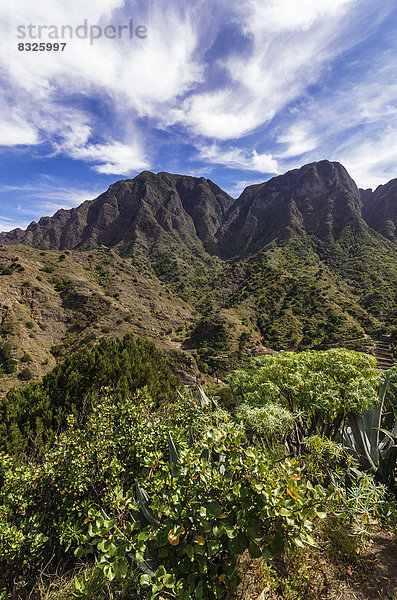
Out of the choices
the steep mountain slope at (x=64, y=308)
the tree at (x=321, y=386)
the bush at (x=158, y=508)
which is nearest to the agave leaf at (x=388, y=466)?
the tree at (x=321, y=386)

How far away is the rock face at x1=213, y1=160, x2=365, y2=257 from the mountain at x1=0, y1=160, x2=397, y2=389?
826mm

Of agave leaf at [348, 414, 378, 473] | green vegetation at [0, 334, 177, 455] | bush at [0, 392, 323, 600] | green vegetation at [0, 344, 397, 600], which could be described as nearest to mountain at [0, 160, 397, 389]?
green vegetation at [0, 334, 177, 455]

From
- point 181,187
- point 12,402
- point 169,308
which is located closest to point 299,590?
point 12,402

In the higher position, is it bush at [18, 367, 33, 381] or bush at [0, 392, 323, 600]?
bush at [0, 392, 323, 600]

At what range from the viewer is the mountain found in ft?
146

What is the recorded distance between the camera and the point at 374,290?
6159 centimetres

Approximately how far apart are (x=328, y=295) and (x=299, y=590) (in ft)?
218

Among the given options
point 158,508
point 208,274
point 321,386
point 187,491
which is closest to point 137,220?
point 208,274

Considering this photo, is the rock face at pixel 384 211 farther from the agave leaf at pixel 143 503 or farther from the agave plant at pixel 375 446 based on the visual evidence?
the agave leaf at pixel 143 503

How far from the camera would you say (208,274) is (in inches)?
4188

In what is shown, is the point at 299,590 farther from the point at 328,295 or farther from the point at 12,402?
the point at 328,295

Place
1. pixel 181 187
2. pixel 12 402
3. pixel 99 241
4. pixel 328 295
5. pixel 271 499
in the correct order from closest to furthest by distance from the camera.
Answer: pixel 271 499, pixel 12 402, pixel 328 295, pixel 99 241, pixel 181 187

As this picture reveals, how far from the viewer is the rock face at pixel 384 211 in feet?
317

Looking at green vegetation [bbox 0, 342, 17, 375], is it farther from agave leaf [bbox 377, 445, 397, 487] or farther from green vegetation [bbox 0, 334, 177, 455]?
agave leaf [bbox 377, 445, 397, 487]
